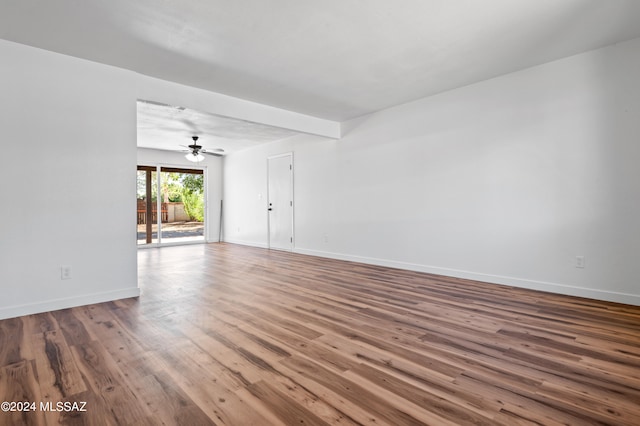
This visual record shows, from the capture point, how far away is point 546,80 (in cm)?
365

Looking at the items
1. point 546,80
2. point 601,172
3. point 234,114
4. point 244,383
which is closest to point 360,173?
point 234,114

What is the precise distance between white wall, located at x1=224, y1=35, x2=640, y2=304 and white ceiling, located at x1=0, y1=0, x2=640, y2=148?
427mm

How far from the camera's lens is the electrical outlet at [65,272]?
3.20 m

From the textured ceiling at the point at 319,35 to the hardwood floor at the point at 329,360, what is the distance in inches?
102

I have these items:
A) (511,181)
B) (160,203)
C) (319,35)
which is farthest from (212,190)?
(511,181)

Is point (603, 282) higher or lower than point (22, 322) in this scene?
higher

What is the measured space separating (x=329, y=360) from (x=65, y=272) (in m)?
2.93

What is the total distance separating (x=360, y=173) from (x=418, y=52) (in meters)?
2.60

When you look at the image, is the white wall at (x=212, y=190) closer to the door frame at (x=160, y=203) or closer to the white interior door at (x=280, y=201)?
the door frame at (x=160, y=203)

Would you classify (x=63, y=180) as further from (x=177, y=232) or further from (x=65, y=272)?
(x=177, y=232)

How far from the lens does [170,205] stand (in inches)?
334

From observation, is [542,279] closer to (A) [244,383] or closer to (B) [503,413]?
(B) [503,413]

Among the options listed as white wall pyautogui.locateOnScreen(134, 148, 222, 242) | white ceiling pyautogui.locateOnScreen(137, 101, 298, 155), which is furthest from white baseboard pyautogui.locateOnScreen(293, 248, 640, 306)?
white wall pyautogui.locateOnScreen(134, 148, 222, 242)

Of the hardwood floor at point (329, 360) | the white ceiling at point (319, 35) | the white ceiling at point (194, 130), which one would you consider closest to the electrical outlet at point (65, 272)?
the hardwood floor at point (329, 360)
